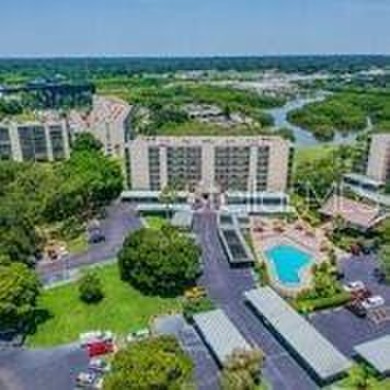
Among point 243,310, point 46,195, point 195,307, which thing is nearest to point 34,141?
point 46,195

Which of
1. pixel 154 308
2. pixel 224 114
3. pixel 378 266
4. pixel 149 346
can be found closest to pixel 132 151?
pixel 154 308

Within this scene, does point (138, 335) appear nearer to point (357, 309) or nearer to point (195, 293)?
point (195, 293)

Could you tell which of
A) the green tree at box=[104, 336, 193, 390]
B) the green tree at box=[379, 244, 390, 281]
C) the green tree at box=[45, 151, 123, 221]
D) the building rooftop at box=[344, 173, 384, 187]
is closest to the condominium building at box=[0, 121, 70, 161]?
the green tree at box=[45, 151, 123, 221]

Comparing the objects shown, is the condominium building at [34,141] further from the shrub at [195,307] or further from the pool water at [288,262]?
the shrub at [195,307]

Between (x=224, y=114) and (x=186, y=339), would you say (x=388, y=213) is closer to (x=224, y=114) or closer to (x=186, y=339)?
(x=186, y=339)

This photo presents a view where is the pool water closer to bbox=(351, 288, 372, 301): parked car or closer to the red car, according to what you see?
bbox=(351, 288, 372, 301): parked car

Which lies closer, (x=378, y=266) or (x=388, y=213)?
(x=378, y=266)

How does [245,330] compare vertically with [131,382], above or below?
below
